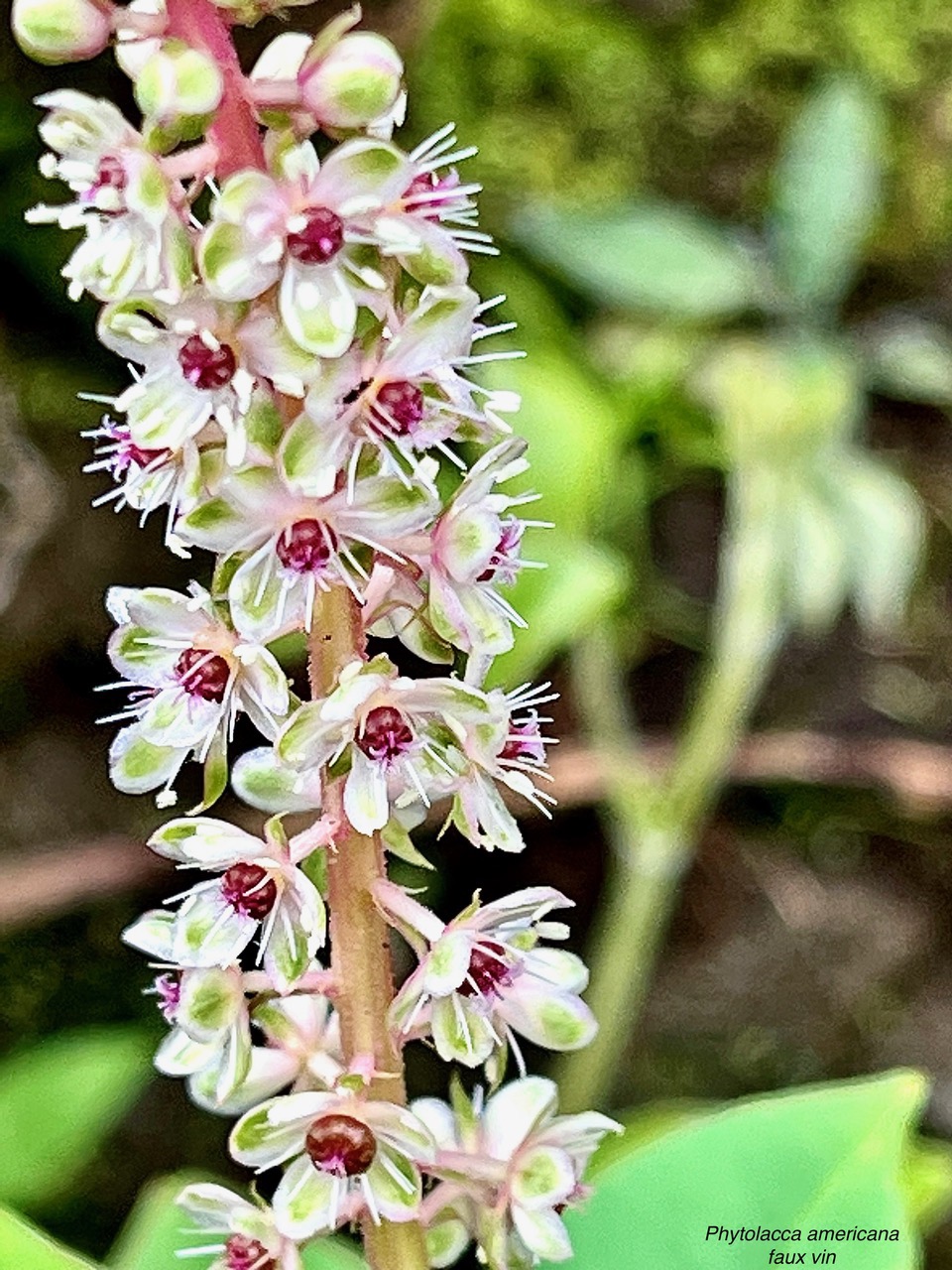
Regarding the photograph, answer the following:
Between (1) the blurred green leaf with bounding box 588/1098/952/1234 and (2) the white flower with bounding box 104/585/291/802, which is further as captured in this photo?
(1) the blurred green leaf with bounding box 588/1098/952/1234

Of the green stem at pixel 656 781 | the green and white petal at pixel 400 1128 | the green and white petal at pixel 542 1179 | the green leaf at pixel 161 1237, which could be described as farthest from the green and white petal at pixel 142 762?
the green stem at pixel 656 781

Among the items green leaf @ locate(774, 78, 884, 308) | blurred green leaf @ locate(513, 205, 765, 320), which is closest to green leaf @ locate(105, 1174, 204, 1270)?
blurred green leaf @ locate(513, 205, 765, 320)

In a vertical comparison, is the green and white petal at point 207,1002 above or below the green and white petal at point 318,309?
below

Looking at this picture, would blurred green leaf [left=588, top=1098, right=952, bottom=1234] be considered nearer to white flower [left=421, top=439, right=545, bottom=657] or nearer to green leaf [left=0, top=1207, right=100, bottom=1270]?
green leaf [left=0, top=1207, right=100, bottom=1270]

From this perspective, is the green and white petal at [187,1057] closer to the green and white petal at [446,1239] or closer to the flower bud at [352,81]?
the green and white petal at [446,1239]

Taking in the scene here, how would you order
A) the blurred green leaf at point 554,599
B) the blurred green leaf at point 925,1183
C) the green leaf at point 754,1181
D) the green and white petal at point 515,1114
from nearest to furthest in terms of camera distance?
the green and white petal at point 515,1114 < the green leaf at point 754,1181 < the blurred green leaf at point 925,1183 < the blurred green leaf at point 554,599

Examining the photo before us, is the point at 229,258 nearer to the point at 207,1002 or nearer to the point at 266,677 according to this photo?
the point at 266,677

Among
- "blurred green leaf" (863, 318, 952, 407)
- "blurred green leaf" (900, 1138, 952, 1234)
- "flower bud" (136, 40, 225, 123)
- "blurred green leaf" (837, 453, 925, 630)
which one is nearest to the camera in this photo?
"flower bud" (136, 40, 225, 123)
